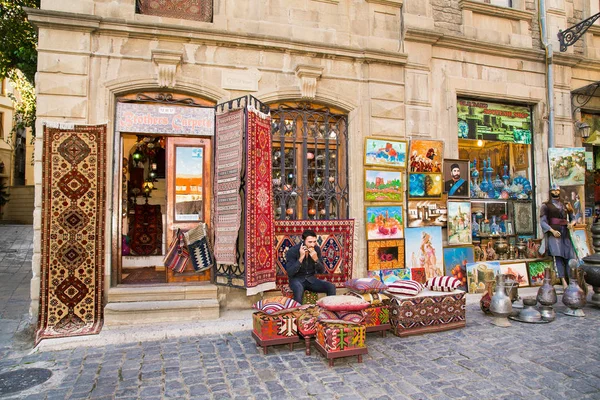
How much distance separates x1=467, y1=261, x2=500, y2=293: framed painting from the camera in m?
7.57

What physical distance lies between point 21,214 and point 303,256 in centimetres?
2428

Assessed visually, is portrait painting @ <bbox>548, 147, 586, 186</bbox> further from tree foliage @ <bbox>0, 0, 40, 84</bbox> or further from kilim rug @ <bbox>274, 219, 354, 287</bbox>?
tree foliage @ <bbox>0, 0, 40, 84</bbox>

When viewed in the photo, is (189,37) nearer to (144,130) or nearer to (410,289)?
(144,130)

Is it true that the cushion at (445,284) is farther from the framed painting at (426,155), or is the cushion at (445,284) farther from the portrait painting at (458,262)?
the framed painting at (426,155)

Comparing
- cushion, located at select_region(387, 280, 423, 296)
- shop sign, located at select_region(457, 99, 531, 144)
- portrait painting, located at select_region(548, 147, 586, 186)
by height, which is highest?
shop sign, located at select_region(457, 99, 531, 144)

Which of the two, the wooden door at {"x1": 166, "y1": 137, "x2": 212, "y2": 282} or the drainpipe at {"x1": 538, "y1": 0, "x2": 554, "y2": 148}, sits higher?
the drainpipe at {"x1": 538, "y1": 0, "x2": 554, "y2": 148}

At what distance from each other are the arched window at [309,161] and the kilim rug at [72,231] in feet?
9.41

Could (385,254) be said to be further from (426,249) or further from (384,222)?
(426,249)

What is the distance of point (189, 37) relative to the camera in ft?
20.4

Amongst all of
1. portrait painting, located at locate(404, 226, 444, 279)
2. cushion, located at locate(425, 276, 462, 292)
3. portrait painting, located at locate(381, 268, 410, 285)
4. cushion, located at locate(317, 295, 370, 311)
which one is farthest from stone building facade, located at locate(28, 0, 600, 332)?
cushion, located at locate(317, 295, 370, 311)

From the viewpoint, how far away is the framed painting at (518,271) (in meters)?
7.91

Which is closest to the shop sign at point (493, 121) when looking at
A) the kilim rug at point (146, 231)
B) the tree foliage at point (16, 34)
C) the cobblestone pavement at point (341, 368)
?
the cobblestone pavement at point (341, 368)

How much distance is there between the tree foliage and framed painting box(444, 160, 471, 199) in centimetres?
974

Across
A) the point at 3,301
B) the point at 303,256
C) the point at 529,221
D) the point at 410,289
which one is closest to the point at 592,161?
the point at 529,221
